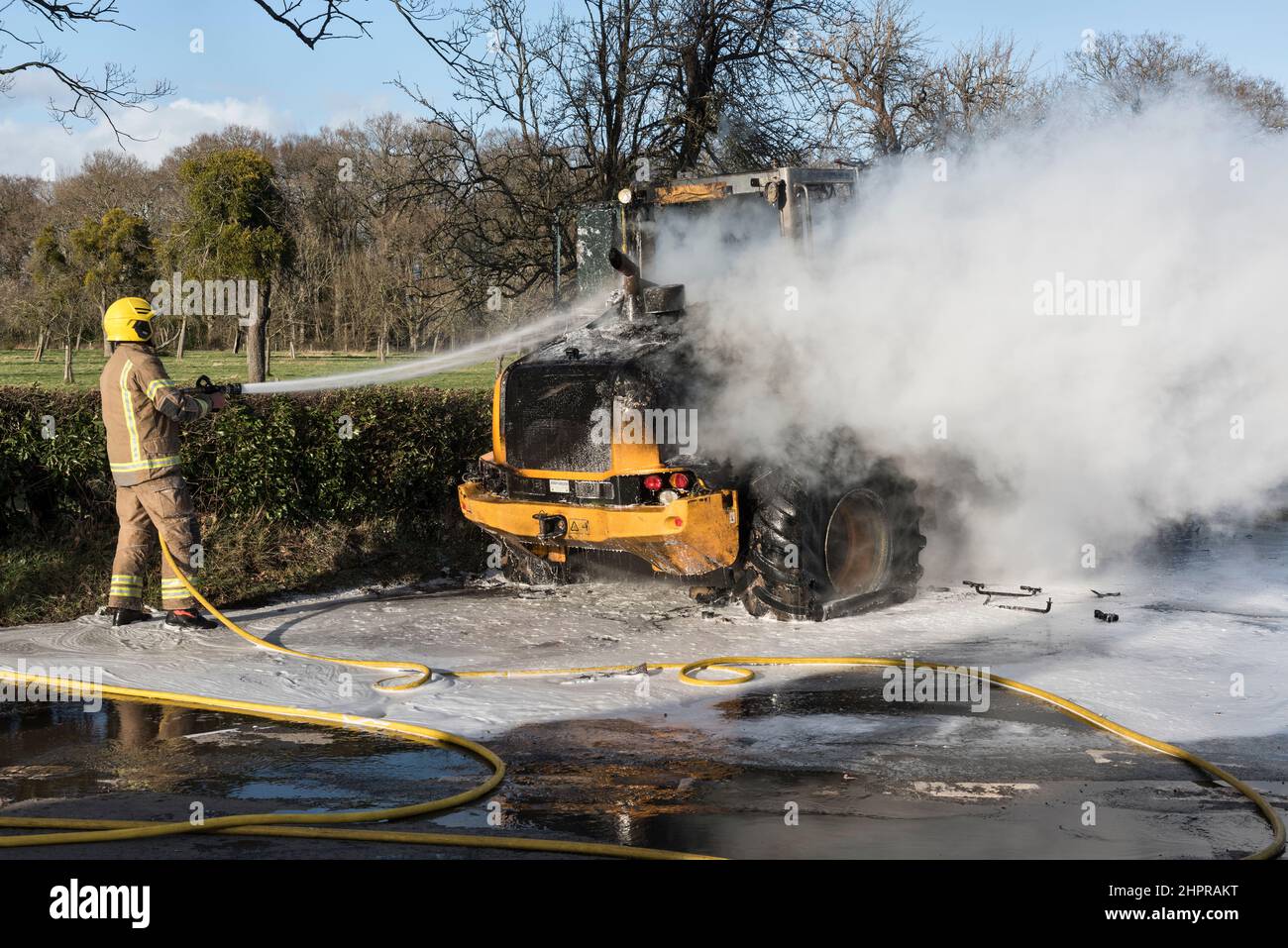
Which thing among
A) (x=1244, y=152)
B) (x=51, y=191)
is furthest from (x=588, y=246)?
(x=51, y=191)

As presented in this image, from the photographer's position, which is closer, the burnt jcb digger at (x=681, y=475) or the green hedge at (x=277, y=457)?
the burnt jcb digger at (x=681, y=475)

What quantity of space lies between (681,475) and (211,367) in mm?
33265

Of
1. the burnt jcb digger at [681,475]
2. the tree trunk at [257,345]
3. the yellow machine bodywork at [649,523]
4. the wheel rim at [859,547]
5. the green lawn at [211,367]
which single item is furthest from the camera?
the green lawn at [211,367]

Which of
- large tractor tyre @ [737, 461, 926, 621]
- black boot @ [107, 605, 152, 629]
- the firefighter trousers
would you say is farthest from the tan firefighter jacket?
large tractor tyre @ [737, 461, 926, 621]

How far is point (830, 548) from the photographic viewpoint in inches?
309

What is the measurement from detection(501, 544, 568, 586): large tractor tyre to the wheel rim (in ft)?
7.22

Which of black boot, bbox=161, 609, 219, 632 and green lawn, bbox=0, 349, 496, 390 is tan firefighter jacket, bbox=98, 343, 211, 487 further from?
green lawn, bbox=0, 349, 496, 390

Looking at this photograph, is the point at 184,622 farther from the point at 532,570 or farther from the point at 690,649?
the point at 690,649

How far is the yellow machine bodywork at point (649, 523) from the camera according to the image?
7000mm

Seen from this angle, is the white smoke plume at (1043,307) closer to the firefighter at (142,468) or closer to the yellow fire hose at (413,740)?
the yellow fire hose at (413,740)

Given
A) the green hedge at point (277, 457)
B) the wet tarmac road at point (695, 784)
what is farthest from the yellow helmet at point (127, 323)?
the wet tarmac road at point (695, 784)

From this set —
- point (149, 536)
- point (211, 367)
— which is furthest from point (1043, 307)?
point (211, 367)

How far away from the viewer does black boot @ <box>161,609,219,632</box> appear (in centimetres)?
753
